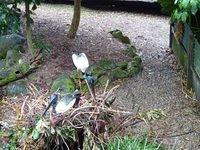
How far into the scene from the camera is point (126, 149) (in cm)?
328

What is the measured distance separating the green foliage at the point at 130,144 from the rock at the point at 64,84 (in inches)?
47.4

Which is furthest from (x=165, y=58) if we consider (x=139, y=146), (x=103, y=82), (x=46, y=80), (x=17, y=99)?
(x=139, y=146)

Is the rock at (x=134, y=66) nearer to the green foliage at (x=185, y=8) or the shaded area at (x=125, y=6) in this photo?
the green foliage at (x=185, y=8)

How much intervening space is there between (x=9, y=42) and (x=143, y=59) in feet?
5.03

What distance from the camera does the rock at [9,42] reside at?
213 inches

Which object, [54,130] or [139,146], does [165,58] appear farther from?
[54,130]

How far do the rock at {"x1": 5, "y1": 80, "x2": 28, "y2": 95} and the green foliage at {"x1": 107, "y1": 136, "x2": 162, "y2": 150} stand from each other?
155 centimetres

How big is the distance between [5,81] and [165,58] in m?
1.79

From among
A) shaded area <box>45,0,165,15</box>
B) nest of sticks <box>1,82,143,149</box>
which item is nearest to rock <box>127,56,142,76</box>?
nest of sticks <box>1,82,143,149</box>

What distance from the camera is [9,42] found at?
18.0ft

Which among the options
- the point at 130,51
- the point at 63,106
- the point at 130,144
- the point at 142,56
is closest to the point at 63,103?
the point at 63,106

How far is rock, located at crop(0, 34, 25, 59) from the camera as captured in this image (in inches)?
213

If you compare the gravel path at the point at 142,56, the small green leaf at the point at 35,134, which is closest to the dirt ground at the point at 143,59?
the gravel path at the point at 142,56

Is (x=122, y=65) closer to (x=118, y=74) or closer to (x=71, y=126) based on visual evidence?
(x=118, y=74)
